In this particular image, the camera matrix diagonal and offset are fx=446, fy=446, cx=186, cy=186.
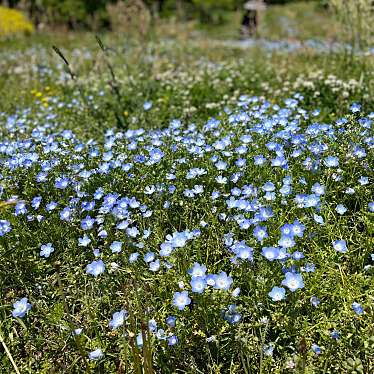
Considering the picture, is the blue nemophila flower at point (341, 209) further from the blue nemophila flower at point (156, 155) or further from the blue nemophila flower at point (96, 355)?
the blue nemophila flower at point (96, 355)

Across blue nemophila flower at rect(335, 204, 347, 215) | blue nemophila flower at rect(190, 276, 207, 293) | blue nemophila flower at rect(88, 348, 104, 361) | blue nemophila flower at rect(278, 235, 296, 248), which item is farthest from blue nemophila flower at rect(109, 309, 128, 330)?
blue nemophila flower at rect(335, 204, 347, 215)

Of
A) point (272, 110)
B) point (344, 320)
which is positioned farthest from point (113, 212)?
point (272, 110)

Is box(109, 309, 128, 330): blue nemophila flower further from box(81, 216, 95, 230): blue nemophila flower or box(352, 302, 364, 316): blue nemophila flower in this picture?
box(352, 302, 364, 316): blue nemophila flower

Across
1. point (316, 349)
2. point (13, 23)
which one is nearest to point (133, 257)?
point (316, 349)

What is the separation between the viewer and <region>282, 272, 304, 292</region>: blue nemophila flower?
6.34ft

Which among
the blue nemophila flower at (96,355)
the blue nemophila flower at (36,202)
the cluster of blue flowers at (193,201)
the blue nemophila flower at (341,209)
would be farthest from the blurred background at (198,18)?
the blue nemophila flower at (96,355)

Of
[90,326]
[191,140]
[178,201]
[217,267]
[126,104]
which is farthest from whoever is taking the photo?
[126,104]

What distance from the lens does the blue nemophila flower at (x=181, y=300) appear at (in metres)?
1.98

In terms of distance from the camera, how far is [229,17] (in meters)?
19.7

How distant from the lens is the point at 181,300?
6.59ft

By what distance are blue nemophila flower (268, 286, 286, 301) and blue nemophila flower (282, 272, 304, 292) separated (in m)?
0.03

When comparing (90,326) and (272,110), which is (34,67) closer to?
(272,110)

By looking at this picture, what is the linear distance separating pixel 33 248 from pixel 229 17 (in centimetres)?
1908

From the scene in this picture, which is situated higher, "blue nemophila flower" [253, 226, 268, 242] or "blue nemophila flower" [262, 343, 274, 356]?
"blue nemophila flower" [253, 226, 268, 242]
